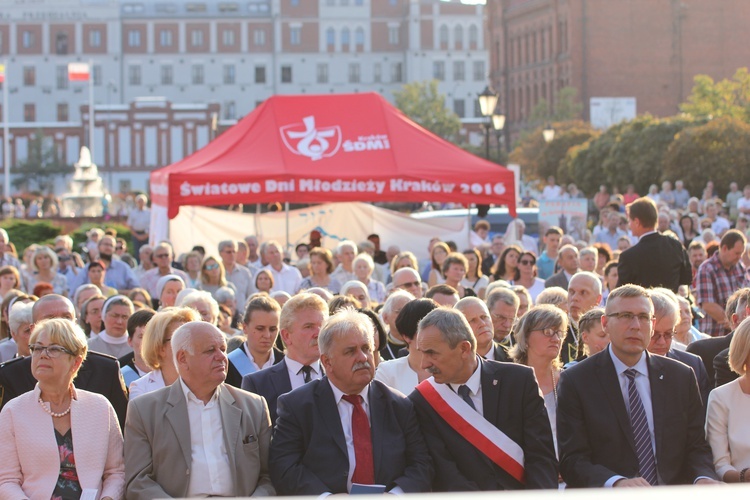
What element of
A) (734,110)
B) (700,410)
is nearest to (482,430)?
(700,410)

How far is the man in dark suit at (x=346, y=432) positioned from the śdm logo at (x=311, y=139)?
13086 millimetres

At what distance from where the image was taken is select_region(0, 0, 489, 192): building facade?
4577 inches

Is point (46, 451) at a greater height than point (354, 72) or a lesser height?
lesser

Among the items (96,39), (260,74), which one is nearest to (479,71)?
(260,74)

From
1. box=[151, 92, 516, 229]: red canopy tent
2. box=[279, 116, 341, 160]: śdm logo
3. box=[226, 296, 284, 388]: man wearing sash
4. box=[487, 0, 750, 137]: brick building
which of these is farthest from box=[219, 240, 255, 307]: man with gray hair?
box=[487, 0, 750, 137]: brick building

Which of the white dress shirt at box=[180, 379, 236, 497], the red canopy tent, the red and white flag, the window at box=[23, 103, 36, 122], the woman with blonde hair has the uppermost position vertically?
the red and white flag

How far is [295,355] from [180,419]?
147 cm

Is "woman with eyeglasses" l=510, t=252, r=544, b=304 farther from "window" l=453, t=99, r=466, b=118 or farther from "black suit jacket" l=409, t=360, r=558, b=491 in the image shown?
"window" l=453, t=99, r=466, b=118

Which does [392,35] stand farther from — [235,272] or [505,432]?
[505,432]

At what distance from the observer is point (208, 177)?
18.7m

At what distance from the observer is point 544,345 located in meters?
7.61

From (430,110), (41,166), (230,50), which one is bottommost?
(41,166)

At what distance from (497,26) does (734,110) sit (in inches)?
1830

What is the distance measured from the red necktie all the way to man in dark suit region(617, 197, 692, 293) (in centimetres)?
532
